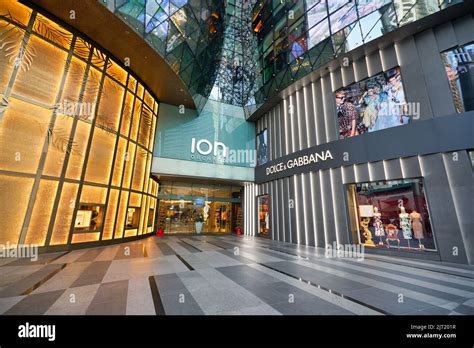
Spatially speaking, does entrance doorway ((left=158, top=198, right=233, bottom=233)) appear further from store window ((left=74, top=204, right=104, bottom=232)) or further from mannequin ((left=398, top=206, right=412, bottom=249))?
mannequin ((left=398, top=206, right=412, bottom=249))

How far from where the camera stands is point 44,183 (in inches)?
296

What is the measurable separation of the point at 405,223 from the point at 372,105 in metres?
5.14

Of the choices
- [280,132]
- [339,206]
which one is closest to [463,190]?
[339,206]

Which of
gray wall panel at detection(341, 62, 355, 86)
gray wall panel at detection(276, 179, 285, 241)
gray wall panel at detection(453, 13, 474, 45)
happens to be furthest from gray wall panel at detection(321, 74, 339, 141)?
gray wall panel at detection(453, 13, 474, 45)

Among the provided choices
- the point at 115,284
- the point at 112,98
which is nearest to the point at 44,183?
the point at 112,98

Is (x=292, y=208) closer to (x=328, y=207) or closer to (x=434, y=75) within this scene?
(x=328, y=207)

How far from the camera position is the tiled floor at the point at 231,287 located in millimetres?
3137

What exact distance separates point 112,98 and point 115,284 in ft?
30.0

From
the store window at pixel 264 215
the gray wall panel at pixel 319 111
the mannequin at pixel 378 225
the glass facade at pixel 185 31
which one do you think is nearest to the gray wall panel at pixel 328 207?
the mannequin at pixel 378 225

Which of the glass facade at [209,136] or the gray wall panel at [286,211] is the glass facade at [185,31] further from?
the gray wall panel at [286,211]

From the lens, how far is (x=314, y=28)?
10.9 meters

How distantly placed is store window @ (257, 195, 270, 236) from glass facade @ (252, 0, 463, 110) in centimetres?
733

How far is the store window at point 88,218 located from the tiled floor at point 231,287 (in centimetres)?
224

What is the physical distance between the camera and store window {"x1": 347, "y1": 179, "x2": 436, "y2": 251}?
24.2 ft
